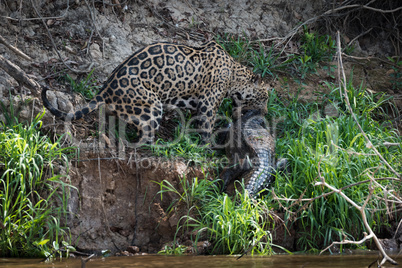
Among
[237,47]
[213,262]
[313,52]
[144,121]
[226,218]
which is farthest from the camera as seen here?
[313,52]

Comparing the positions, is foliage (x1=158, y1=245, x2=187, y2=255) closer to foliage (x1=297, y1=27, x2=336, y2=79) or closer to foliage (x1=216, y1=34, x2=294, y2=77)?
foliage (x1=216, y1=34, x2=294, y2=77)

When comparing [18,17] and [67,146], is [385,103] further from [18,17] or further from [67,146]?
[18,17]

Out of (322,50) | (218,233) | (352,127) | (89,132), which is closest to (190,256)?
(218,233)

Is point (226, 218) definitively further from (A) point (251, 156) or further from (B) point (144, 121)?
(B) point (144, 121)

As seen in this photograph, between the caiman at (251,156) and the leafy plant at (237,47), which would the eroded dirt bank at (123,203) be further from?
the leafy plant at (237,47)

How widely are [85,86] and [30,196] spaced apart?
7.40ft

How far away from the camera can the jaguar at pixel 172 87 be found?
5984 millimetres

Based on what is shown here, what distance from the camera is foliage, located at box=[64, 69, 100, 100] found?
6711mm

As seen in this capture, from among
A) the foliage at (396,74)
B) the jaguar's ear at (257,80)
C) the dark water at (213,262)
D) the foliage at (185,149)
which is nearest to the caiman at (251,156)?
the foliage at (185,149)

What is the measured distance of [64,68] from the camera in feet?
23.4

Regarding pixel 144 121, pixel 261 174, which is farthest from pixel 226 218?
pixel 144 121

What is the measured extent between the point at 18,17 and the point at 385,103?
614cm

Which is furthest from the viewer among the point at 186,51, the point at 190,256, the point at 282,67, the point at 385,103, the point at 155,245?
the point at 282,67

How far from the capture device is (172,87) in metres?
6.36
